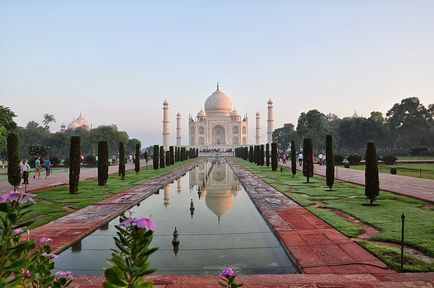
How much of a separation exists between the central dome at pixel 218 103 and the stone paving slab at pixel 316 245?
6058cm

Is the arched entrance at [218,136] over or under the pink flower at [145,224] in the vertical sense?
over

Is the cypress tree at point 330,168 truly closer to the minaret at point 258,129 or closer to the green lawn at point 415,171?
the green lawn at point 415,171

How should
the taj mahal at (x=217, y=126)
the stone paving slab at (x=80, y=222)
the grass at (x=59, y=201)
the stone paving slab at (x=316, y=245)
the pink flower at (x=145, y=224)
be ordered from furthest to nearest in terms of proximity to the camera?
the taj mahal at (x=217, y=126), the grass at (x=59, y=201), the stone paving slab at (x=80, y=222), the stone paving slab at (x=316, y=245), the pink flower at (x=145, y=224)

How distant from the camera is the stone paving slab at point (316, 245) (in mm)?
3947

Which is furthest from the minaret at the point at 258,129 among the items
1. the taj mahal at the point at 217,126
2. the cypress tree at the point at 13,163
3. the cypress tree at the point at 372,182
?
the cypress tree at the point at 372,182

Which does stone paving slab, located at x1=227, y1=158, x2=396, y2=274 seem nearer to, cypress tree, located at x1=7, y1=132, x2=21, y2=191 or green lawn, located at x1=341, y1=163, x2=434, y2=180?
cypress tree, located at x1=7, y1=132, x2=21, y2=191

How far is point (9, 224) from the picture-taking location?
1346 mm

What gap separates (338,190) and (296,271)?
24.1 ft

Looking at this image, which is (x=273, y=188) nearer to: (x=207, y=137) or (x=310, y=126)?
(x=310, y=126)

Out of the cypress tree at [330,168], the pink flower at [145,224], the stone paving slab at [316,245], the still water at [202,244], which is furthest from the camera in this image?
the cypress tree at [330,168]

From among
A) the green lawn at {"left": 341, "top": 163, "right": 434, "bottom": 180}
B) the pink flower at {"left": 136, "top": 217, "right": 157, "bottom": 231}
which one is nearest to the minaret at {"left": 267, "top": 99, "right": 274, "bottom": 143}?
the green lawn at {"left": 341, "top": 163, "right": 434, "bottom": 180}

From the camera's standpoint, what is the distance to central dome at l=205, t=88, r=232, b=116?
68062mm

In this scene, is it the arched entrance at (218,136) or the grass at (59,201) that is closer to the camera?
the grass at (59,201)

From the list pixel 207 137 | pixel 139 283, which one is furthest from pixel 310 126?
pixel 139 283
